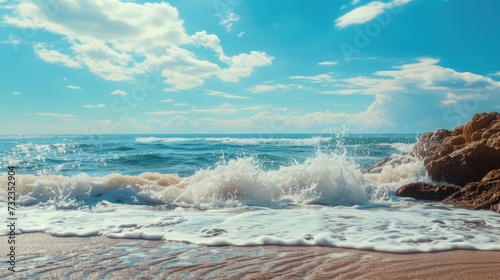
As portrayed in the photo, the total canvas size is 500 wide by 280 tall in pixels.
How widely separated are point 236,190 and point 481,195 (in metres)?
4.36

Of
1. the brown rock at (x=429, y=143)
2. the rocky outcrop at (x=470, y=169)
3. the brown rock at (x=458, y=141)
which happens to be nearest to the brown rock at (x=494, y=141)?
the rocky outcrop at (x=470, y=169)

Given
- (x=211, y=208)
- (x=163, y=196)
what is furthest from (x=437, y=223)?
(x=163, y=196)

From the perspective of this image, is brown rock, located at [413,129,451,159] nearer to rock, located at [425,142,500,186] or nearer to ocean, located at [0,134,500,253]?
ocean, located at [0,134,500,253]

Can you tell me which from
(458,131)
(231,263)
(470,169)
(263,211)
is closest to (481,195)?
(470,169)

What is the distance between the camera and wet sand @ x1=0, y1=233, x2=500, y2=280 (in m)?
3.27

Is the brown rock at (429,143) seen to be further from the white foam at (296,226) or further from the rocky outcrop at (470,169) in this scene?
the white foam at (296,226)

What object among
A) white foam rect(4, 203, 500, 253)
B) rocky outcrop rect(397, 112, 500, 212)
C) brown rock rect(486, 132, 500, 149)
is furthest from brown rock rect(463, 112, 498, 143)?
white foam rect(4, 203, 500, 253)

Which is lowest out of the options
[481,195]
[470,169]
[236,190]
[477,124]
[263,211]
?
[263,211]

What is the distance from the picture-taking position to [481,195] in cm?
659

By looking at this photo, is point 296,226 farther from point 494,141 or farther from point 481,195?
point 494,141

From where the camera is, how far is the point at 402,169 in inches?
377

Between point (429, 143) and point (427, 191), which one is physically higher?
point (429, 143)

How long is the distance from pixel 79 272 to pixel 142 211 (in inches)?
128

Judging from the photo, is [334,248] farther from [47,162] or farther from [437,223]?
[47,162]
